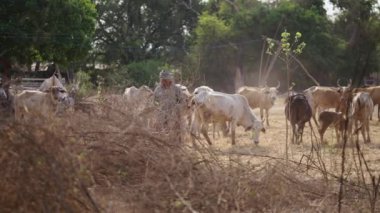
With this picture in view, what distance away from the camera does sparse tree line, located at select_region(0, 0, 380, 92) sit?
3531 centimetres

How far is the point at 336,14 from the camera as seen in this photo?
40.2 meters

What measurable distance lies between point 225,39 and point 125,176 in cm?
3290

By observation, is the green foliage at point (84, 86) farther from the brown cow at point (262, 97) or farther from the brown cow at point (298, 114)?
the brown cow at point (262, 97)

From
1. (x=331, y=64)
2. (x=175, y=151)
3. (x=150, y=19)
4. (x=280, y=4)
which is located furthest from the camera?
(x=150, y=19)

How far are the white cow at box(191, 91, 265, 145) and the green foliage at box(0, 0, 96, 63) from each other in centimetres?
917

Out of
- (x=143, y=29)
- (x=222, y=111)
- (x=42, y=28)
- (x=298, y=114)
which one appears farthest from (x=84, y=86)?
(x=143, y=29)

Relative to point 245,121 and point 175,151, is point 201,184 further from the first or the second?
point 245,121

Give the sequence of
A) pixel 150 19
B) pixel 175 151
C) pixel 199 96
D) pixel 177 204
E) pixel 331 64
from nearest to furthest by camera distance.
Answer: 1. pixel 177 204
2. pixel 175 151
3. pixel 199 96
4. pixel 331 64
5. pixel 150 19

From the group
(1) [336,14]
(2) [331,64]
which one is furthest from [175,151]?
(1) [336,14]

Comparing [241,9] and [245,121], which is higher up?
[241,9]

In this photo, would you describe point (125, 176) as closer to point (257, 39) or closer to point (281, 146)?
point (281, 146)

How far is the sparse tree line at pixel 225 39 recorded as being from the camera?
35312 mm

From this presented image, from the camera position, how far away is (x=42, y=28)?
21.0 m

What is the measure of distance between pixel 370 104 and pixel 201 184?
10.2 m
